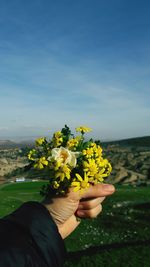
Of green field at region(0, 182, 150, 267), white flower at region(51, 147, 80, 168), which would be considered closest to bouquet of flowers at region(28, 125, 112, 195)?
white flower at region(51, 147, 80, 168)

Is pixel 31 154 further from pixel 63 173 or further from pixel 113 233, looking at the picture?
pixel 113 233

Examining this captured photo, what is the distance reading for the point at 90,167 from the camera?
366cm

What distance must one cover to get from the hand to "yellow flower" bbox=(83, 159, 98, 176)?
14 cm

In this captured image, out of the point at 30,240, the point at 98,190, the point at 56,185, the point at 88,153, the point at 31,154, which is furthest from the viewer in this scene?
the point at 31,154

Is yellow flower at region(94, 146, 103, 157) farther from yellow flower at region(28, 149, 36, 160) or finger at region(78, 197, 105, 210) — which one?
yellow flower at region(28, 149, 36, 160)

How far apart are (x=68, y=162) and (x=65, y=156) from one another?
0.28 feet

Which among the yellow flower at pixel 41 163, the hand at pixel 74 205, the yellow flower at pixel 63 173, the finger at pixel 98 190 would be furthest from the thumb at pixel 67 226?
the yellow flower at pixel 41 163

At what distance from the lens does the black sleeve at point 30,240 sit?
9.06 feet

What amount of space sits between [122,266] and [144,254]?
4.78 feet

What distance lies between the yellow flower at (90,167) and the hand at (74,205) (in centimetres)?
14

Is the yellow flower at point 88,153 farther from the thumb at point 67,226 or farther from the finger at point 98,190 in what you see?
the thumb at point 67,226

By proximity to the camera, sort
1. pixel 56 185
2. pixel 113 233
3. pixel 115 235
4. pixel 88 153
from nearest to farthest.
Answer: pixel 56 185 < pixel 88 153 < pixel 115 235 < pixel 113 233

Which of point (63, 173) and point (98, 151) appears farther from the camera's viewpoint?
point (98, 151)

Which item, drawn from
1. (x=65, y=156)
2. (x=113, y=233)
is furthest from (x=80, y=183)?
(x=113, y=233)
